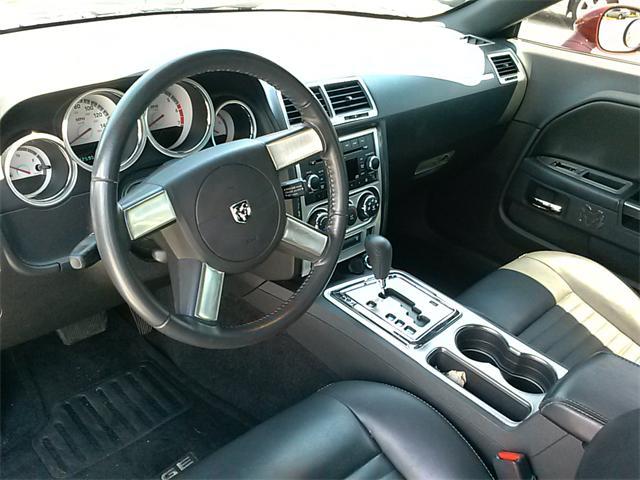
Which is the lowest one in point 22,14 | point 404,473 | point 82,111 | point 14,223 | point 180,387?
point 180,387

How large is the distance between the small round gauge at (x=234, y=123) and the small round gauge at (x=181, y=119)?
60 millimetres

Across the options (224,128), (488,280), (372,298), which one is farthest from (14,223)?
(488,280)

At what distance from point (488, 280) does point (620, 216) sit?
63 cm

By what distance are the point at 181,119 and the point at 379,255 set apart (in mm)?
567

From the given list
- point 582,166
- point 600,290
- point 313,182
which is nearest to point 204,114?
point 313,182

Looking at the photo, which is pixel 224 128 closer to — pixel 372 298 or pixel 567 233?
pixel 372 298

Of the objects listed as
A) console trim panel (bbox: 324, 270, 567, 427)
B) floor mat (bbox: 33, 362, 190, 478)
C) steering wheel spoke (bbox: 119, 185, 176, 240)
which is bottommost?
floor mat (bbox: 33, 362, 190, 478)

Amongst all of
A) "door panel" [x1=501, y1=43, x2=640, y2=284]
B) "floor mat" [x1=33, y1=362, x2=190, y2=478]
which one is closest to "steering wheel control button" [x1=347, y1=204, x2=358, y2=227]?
"floor mat" [x1=33, y1=362, x2=190, y2=478]

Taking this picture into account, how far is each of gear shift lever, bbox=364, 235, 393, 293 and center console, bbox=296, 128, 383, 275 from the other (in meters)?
0.14

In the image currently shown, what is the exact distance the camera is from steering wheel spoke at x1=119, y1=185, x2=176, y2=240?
1.02 m

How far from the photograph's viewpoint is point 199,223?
109 cm

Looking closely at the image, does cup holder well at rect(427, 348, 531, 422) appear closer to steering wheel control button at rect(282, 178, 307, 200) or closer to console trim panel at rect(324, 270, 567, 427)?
console trim panel at rect(324, 270, 567, 427)

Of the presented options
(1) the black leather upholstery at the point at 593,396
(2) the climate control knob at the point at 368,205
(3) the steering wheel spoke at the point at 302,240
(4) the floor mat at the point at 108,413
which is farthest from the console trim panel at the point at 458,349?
(4) the floor mat at the point at 108,413

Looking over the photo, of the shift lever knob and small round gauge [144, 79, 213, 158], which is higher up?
small round gauge [144, 79, 213, 158]
